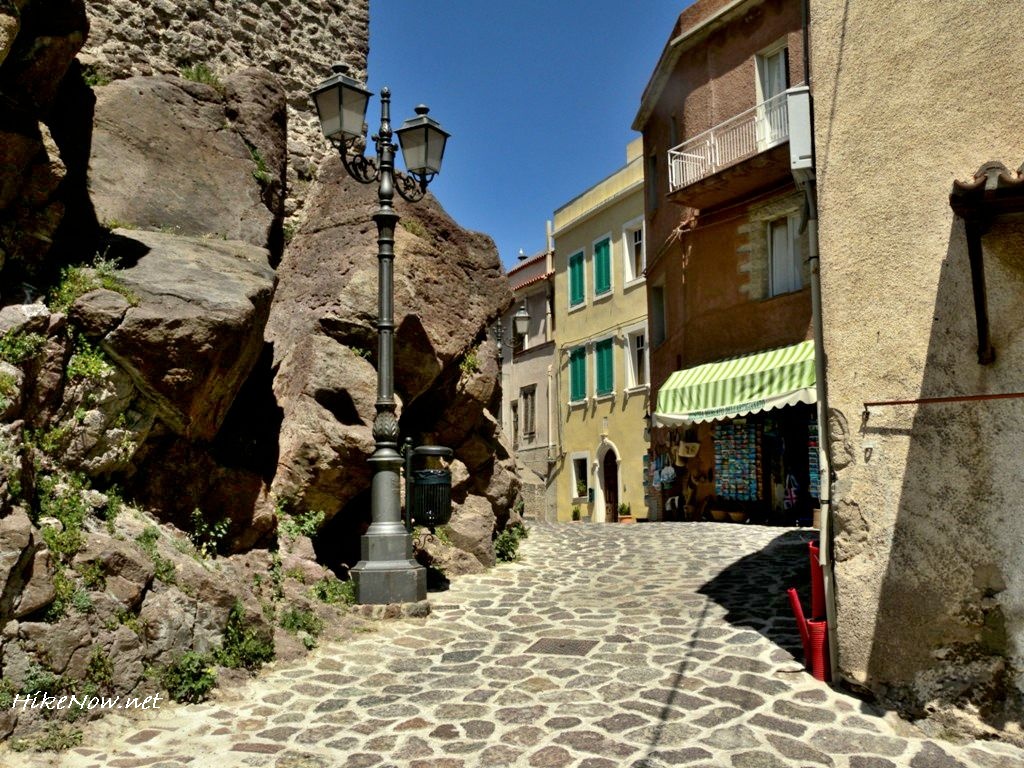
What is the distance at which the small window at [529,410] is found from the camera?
98.9ft

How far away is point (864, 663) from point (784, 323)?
11351 mm

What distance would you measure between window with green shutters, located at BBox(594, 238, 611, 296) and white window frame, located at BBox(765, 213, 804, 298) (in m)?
8.99

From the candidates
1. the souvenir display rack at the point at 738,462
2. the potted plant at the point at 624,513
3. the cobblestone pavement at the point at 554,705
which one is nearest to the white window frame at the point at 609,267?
the potted plant at the point at 624,513

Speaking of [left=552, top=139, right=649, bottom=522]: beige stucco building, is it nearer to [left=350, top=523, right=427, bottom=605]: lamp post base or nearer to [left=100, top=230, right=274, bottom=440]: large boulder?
[left=350, top=523, right=427, bottom=605]: lamp post base

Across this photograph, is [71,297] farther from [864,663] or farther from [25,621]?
[864,663]

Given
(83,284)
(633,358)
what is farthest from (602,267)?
(83,284)

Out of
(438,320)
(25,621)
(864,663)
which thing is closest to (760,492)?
(438,320)

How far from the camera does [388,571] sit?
26.5ft

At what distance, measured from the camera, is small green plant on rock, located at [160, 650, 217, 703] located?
218 inches

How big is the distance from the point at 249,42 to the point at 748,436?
11602 mm

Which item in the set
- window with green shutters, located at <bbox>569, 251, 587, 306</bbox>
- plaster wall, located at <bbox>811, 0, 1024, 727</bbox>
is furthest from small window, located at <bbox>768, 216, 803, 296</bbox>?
plaster wall, located at <bbox>811, 0, 1024, 727</bbox>

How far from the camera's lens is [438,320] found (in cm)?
1109

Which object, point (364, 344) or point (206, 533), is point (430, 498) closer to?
point (364, 344)

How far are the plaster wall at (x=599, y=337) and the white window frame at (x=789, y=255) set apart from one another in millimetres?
7027
